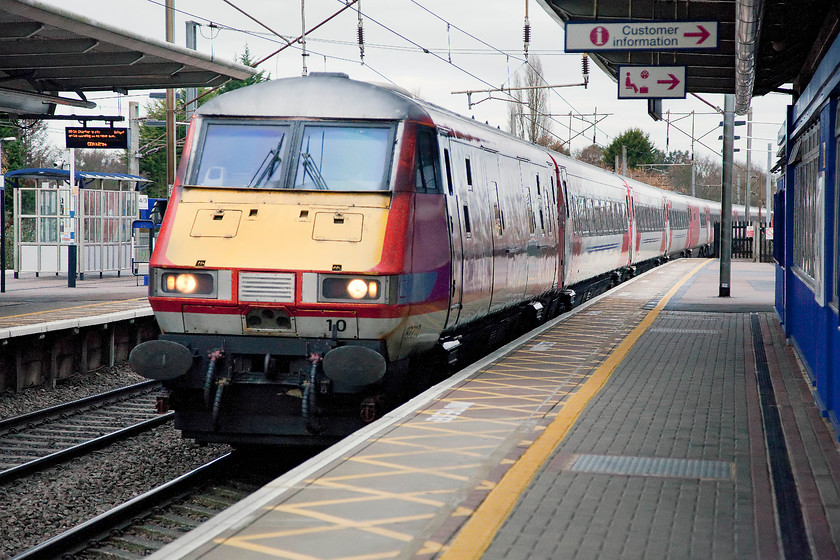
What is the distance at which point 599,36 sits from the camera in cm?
1341

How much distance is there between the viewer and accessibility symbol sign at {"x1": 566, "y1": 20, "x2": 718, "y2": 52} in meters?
13.0

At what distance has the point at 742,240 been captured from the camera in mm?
51500

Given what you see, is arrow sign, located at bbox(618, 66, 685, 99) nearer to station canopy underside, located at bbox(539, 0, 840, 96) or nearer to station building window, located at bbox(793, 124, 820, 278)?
station canopy underside, located at bbox(539, 0, 840, 96)

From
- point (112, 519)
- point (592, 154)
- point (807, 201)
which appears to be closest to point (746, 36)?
point (807, 201)

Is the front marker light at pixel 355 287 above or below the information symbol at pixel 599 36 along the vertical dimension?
below

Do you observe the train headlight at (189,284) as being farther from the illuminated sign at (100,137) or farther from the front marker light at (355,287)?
the illuminated sign at (100,137)

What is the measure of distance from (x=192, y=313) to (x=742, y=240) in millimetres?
46476

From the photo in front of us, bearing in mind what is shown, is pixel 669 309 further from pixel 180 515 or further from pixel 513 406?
pixel 180 515

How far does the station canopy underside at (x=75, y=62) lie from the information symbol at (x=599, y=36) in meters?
6.85

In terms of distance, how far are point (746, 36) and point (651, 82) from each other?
13.7 feet

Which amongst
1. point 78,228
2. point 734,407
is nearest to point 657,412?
point 734,407

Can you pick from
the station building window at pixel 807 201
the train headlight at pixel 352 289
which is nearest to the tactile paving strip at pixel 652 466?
the train headlight at pixel 352 289

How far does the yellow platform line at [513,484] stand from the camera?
5.16 metres

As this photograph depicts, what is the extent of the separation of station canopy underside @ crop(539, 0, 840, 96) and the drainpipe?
24mm
